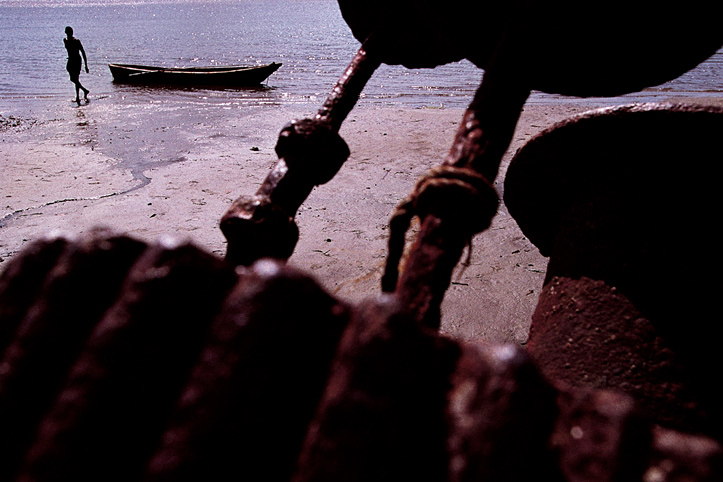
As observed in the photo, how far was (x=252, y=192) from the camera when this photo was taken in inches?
280

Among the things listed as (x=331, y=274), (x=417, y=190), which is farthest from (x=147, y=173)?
(x=417, y=190)

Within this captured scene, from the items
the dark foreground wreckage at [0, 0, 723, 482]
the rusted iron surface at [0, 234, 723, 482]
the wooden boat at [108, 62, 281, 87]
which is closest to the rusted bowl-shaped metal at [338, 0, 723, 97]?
the dark foreground wreckage at [0, 0, 723, 482]

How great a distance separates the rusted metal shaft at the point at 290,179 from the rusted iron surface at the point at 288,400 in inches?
28.3

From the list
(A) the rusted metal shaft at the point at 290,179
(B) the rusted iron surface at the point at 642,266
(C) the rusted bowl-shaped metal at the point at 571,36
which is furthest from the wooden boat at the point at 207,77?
(B) the rusted iron surface at the point at 642,266

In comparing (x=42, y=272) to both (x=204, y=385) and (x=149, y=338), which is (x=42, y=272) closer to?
(x=149, y=338)

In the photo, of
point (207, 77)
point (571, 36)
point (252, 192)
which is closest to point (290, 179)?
point (571, 36)

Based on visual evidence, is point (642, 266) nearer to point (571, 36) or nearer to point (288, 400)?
point (571, 36)

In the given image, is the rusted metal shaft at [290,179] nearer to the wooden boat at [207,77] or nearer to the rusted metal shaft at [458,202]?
the rusted metal shaft at [458,202]

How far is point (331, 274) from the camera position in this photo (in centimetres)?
481

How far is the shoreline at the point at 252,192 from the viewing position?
4527mm

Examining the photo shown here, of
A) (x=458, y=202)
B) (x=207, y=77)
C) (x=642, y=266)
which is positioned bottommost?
(x=207, y=77)

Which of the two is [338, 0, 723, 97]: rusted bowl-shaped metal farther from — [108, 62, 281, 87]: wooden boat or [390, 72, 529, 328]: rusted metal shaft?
[108, 62, 281, 87]: wooden boat

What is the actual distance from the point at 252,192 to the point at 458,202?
6.19 m

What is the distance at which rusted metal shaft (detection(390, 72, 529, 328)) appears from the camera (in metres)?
1.08
